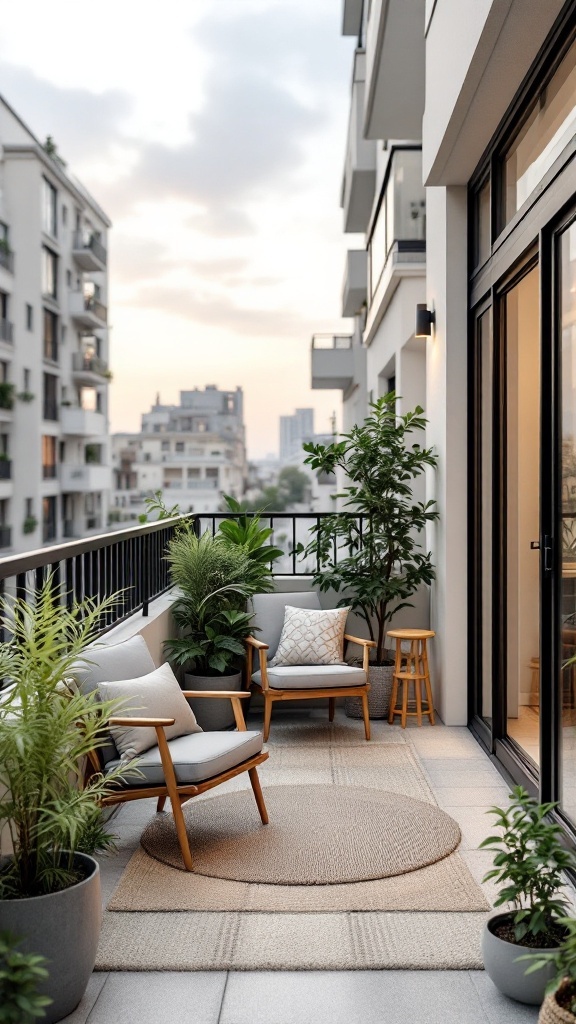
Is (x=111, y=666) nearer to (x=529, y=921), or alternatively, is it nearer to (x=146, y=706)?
(x=146, y=706)

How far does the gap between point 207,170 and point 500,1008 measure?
93.1 ft

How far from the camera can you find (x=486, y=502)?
17.0ft

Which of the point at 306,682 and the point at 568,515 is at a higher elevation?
A: the point at 568,515

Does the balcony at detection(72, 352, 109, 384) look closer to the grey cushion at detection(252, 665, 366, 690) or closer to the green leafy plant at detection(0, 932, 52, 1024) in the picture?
the grey cushion at detection(252, 665, 366, 690)

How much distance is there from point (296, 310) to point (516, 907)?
1416 inches

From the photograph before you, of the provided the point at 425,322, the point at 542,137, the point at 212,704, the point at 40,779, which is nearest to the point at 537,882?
the point at 40,779

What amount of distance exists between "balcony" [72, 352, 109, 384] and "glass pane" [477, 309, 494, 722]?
25005 millimetres

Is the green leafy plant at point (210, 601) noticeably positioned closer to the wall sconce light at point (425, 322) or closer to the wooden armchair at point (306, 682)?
the wooden armchair at point (306, 682)

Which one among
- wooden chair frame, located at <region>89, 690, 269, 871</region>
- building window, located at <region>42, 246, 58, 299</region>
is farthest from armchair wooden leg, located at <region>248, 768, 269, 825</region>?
building window, located at <region>42, 246, 58, 299</region>

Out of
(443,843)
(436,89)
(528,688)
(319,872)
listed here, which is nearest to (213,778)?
(319,872)

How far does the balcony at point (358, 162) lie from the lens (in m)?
10.5

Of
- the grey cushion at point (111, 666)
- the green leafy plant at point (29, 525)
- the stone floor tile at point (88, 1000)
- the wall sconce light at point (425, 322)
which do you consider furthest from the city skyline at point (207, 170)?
the stone floor tile at point (88, 1000)

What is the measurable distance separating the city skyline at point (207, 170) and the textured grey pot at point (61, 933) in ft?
44.3

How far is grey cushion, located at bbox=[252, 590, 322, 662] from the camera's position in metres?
5.86
